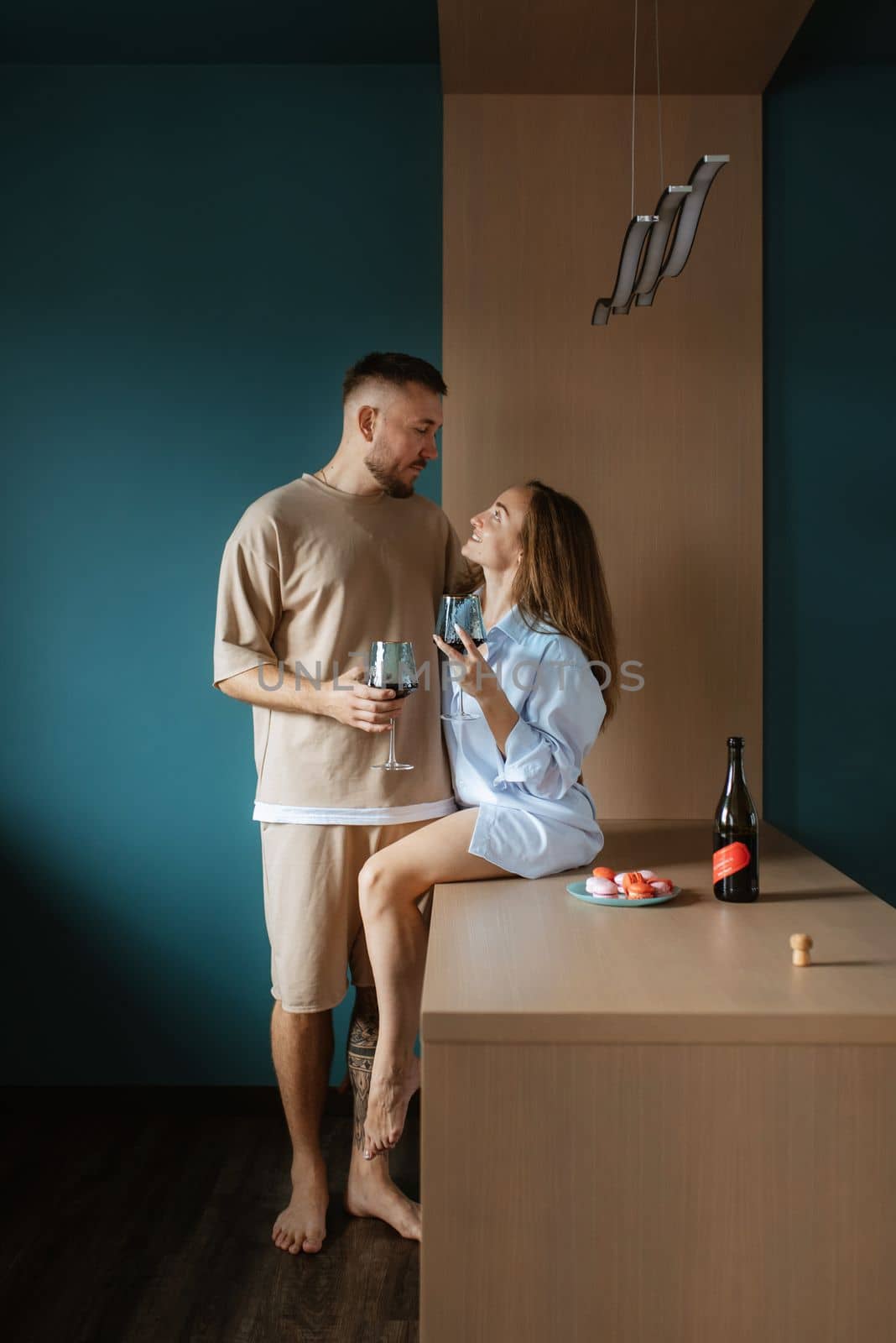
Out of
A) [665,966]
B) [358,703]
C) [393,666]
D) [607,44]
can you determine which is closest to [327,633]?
[358,703]

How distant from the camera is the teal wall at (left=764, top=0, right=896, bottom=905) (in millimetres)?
2730

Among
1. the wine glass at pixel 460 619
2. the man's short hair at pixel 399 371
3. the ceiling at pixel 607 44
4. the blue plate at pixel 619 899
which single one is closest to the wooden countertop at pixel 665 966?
the blue plate at pixel 619 899

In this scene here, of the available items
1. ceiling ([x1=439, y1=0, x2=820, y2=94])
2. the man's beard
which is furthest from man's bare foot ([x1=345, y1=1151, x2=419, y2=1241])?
ceiling ([x1=439, y1=0, x2=820, y2=94])

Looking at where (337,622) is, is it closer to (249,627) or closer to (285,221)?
(249,627)

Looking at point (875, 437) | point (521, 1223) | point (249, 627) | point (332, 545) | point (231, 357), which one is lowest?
point (521, 1223)

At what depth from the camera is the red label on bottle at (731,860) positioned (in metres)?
1.88

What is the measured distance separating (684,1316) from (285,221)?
254 cm

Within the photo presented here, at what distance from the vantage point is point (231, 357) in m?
2.78

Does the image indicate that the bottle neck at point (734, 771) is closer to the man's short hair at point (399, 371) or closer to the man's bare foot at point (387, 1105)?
the man's bare foot at point (387, 1105)

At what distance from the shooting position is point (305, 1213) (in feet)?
7.41

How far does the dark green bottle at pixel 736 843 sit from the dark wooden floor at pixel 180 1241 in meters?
0.98

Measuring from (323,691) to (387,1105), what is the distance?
81 centimetres

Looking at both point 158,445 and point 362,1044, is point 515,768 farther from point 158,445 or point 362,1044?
point 158,445

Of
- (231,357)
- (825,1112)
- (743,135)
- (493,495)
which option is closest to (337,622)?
(493,495)
